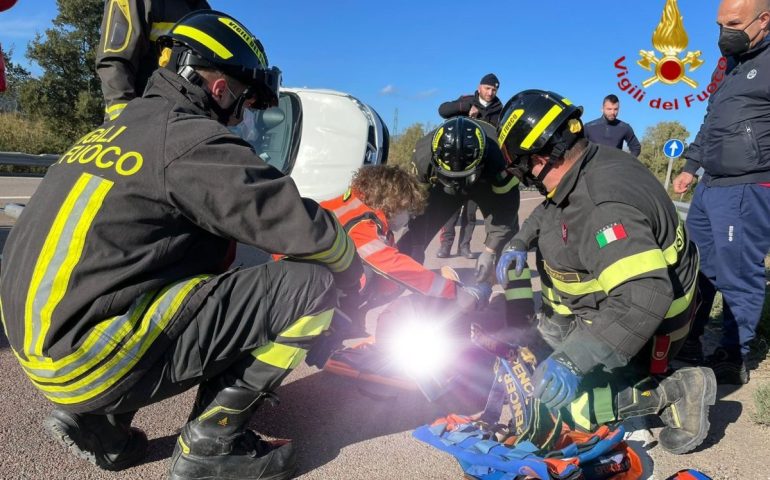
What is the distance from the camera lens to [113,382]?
1742mm

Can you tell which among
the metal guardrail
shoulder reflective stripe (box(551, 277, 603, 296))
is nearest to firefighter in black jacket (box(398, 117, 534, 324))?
shoulder reflective stripe (box(551, 277, 603, 296))

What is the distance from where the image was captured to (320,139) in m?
5.37

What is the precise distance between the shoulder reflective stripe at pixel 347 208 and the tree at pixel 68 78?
22.0 metres

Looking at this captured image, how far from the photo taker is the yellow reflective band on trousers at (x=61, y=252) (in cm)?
162

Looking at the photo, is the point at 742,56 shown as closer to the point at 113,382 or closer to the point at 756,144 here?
the point at 756,144

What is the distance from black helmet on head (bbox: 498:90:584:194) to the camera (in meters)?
2.36

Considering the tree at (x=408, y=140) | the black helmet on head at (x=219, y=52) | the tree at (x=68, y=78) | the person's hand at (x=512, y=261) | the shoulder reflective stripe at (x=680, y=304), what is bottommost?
the shoulder reflective stripe at (x=680, y=304)

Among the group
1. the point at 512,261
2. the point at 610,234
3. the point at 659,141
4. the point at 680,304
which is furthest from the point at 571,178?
the point at 659,141

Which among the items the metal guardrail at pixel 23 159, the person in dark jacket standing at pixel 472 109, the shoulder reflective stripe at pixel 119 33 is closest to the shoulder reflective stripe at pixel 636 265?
the shoulder reflective stripe at pixel 119 33

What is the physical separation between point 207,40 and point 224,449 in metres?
1.54

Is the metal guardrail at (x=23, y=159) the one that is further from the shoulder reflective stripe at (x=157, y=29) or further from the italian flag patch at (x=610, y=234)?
the italian flag patch at (x=610, y=234)

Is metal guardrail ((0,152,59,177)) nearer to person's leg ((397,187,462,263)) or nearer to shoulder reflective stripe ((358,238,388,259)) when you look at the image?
person's leg ((397,187,462,263))

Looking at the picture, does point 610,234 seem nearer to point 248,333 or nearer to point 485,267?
point 248,333

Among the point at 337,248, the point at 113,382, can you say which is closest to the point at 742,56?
the point at 337,248
